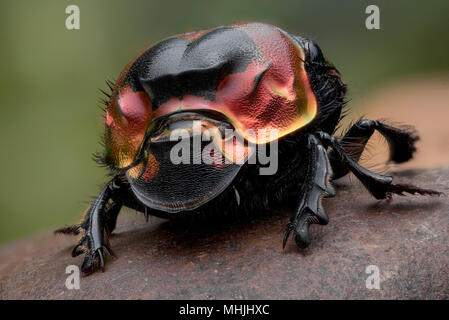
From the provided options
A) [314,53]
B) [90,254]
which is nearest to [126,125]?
[90,254]

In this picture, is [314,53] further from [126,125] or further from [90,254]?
[90,254]

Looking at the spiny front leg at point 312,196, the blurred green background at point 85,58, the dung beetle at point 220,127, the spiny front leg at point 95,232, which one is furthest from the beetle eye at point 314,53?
the blurred green background at point 85,58

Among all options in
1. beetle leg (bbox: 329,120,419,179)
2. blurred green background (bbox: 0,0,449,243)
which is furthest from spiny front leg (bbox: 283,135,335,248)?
blurred green background (bbox: 0,0,449,243)

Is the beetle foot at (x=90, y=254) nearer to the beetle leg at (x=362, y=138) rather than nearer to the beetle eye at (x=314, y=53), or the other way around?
the beetle leg at (x=362, y=138)

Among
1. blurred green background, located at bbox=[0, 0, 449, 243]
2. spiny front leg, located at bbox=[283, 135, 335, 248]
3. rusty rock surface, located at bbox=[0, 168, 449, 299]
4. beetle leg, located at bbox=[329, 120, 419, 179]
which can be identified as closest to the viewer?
rusty rock surface, located at bbox=[0, 168, 449, 299]

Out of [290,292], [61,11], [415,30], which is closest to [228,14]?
[61,11]

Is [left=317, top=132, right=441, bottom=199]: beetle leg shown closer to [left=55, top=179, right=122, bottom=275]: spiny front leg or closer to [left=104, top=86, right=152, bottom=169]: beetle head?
[left=104, top=86, right=152, bottom=169]: beetle head

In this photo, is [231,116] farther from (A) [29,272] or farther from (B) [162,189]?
(A) [29,272]
